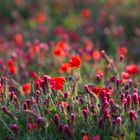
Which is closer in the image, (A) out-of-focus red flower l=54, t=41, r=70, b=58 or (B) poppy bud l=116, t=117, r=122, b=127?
(B) poppy bud l=116, t=117, r=122, b=127

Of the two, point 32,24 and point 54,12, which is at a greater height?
point 54,12

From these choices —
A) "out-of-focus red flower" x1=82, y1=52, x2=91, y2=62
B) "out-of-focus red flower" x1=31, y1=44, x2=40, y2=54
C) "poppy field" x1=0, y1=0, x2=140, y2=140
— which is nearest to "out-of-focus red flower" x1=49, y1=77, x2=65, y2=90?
"poppy field" x1=0, y1=0, x2=140, y2=140

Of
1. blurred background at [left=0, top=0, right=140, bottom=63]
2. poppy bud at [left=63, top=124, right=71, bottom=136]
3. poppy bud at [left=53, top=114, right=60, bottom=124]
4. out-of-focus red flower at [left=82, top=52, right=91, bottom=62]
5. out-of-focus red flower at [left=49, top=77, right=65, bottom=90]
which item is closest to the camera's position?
poppy bud at [left=63, top=124, right=71, bottom=136]

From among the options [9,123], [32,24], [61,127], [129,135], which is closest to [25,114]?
[9,123]

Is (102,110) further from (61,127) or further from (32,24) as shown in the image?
(32,24)

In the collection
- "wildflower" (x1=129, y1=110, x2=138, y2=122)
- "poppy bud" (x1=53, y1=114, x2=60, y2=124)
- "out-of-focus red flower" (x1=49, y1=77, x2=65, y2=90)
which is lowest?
"wildflower" (x1=129, y1=110, x2=138, y2=122)

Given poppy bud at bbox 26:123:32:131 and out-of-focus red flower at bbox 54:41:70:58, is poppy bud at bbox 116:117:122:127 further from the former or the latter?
out-of-focus red flower at bbox 54:41:70:58

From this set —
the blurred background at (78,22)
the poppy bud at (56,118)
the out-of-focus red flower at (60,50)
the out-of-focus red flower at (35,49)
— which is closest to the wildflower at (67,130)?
the poppy bud at (56,118)

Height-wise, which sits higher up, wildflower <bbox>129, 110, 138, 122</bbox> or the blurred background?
the blurred background
